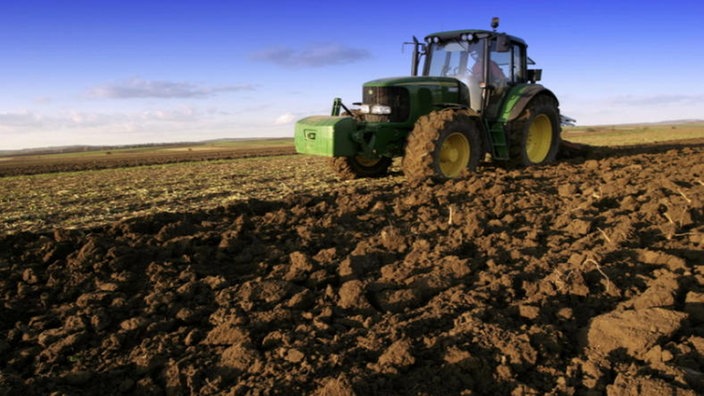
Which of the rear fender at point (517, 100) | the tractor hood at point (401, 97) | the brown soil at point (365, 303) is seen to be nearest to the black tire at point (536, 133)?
the rear fender at point (517, 100)

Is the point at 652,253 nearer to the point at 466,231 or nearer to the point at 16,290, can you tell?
the point at 466,231

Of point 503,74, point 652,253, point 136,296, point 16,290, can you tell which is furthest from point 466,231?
point 503,74

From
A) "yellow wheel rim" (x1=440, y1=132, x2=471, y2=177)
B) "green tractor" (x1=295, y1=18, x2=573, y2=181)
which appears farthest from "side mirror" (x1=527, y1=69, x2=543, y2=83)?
"yellow wheel rim" (x1=440, y1=132, x2=471, y2=177)

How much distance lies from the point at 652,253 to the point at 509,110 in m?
5.10

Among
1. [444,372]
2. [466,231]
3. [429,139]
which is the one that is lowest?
[444,372]

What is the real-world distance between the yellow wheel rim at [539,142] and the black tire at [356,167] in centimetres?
294

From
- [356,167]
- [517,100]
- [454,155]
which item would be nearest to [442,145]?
[454,155]

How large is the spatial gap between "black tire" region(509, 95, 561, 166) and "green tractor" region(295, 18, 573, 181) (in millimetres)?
21

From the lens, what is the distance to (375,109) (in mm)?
8281

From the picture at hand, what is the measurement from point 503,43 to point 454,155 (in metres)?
2.01

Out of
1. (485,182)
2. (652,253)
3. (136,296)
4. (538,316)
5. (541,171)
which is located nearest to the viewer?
(538,316)

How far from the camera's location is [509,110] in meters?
8.73

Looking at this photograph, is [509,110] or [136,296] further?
[509,110]

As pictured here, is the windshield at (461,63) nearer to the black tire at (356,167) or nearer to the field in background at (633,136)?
the black tire at (356,167)
